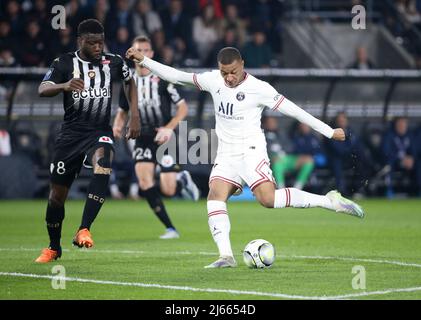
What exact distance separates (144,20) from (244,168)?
13853 millimetres

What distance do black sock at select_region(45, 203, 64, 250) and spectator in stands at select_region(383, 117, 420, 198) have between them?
549 inches

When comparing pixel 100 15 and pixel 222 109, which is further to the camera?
pixel 100 15

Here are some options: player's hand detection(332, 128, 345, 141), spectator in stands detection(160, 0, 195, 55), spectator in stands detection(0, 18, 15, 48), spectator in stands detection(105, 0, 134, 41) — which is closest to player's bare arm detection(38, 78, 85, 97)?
player's hand detection(332, 128, 345, 141)

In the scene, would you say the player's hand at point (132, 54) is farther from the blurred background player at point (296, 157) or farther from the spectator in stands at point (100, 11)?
the blurred background player at point (296, 157)

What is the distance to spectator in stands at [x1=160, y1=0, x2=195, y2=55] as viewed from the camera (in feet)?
78.6

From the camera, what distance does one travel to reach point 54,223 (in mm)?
10734

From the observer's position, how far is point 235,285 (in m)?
8.72

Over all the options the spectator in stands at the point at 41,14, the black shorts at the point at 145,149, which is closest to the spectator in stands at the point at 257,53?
the spectator in stands at the point at 41,14

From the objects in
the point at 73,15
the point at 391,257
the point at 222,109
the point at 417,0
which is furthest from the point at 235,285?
the point at 417,0

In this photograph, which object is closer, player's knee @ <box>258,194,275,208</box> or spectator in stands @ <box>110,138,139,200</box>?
player's knee @ <box>258,194,275,208</box>

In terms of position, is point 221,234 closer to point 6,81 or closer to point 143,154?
point 143,154

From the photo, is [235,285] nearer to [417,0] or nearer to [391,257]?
[391,257]

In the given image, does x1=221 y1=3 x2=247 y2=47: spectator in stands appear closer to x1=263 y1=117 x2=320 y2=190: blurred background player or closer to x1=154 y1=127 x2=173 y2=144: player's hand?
x1=263 y1=117 x2=320 y2=190: blurred background player

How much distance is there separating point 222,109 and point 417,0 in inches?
765
